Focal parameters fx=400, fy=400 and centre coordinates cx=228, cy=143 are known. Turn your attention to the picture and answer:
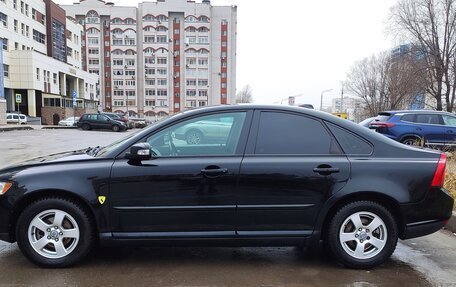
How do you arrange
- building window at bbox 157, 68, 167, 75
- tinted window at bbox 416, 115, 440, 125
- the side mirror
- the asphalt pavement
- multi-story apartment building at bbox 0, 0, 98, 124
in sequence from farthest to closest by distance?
building window at bbox 157, 68, 167, 75 < multi-story apartment building at bbox 0, 0, 98, 124 < tinted window at bbox 416, 115, 440, 125 < the side mirror < the asphalt pavement

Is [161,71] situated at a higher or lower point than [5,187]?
higher

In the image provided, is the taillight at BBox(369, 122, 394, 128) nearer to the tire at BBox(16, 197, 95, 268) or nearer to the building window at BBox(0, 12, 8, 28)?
the tire at BBox(16, 197, 95, 268)

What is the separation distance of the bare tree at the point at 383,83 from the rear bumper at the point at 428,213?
4319 cm

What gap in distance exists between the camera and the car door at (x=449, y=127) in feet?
42.4

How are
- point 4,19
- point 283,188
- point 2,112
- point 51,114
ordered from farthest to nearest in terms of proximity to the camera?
point 51,114 → point 4,19 → point 2,112 → point 283,188

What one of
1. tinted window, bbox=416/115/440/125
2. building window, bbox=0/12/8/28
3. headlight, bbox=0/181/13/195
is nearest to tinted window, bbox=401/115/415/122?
tinted window, bbox=416/115/440/125

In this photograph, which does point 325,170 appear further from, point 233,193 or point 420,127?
point 420,127

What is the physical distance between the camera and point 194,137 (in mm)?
4062

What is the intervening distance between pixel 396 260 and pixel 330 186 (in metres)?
1.21

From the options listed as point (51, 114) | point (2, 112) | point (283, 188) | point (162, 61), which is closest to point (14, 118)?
point (2, 112)

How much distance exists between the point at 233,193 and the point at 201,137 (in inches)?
26.2

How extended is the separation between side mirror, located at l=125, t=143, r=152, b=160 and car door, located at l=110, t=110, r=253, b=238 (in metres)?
0.06

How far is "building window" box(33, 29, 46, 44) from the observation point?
58919 mm

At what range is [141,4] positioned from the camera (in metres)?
93.1
